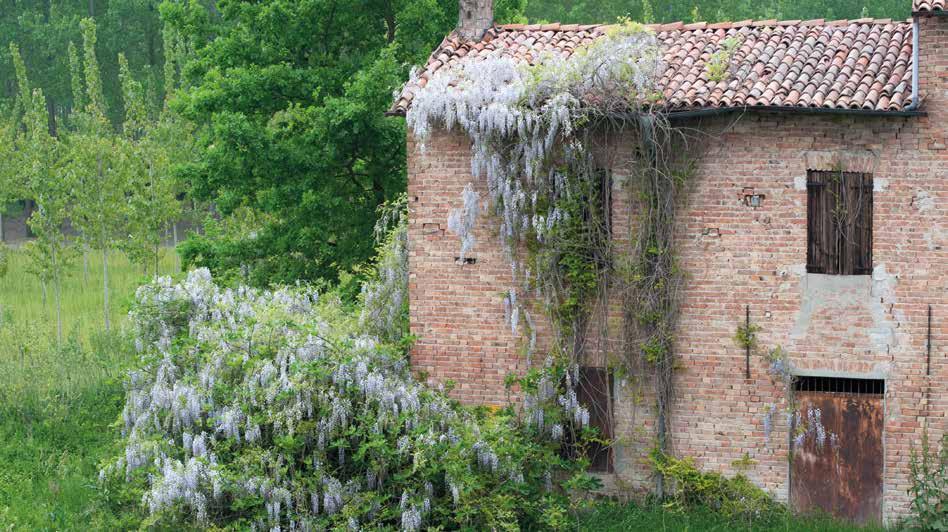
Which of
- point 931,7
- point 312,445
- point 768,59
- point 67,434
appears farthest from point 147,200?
point 931,7

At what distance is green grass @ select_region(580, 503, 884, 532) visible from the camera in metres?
14.1

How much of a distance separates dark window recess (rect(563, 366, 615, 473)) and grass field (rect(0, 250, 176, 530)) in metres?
5.98

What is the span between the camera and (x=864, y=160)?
45.7 feet

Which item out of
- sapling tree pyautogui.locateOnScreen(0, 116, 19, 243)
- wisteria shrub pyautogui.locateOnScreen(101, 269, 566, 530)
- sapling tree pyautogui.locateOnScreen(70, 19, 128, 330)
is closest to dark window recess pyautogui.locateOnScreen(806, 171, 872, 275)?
wisteria shrub pyautogui.locateOnScreen(101, 269, 566, 530)

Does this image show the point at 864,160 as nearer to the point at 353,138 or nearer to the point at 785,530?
the point at 785,530

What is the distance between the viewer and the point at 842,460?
1439 cm

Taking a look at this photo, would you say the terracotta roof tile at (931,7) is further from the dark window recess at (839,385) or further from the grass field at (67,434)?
the grass field at (67,434)

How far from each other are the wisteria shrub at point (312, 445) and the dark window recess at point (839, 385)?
315cm

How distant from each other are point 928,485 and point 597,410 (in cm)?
399

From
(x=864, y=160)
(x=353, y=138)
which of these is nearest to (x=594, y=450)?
(x=864, y=160)

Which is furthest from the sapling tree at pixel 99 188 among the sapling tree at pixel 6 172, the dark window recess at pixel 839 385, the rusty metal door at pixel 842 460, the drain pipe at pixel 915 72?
the drain pipe at pixel 915 72

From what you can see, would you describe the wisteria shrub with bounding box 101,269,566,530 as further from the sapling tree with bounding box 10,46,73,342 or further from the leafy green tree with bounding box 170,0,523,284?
the sapling tree with bounding box 10,46,73,342

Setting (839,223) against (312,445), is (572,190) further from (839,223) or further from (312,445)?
(312,445)

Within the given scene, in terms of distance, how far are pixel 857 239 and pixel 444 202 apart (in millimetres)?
5014
